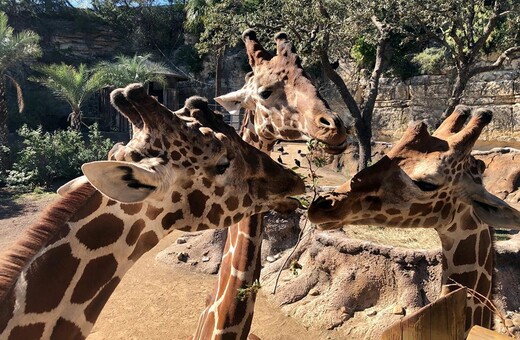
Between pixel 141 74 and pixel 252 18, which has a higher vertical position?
pixel 252 18

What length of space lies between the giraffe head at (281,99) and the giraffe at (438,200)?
82cm

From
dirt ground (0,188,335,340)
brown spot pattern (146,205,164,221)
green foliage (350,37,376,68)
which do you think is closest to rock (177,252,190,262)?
dirt ground (0,188,335,340)

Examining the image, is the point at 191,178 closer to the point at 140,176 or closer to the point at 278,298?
the point at 140,176

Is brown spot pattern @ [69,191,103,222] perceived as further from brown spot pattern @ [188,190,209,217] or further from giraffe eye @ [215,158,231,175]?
giraffe eye @ [215,158,231,175]

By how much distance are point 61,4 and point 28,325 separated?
28.2 meters

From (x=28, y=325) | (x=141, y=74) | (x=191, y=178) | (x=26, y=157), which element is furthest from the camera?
(x=141, y=74)

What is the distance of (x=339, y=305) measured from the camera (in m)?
5.34

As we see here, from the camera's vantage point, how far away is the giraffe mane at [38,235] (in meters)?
1.55

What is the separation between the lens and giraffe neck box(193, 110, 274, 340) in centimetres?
279

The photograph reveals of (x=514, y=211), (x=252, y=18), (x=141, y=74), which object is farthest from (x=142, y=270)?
(x=141, y=74)

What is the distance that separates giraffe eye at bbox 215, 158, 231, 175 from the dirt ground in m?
3.60

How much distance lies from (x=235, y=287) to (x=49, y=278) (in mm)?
1475

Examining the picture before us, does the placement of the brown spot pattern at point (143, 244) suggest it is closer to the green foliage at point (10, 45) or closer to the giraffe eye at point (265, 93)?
the giraffe eye at point (265, 93)

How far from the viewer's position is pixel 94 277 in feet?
5.82
